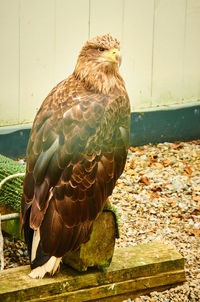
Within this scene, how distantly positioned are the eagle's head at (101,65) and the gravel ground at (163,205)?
1.10m

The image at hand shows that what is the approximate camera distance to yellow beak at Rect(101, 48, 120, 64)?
2.82m

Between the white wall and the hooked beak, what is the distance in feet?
6.40

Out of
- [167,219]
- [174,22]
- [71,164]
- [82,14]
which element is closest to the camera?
[71,164]

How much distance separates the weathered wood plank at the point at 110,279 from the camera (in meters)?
2.74

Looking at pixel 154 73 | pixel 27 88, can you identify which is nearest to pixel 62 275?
pixel 27 88

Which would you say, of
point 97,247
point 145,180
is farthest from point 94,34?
point 97,247

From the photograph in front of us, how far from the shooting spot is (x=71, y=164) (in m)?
2.66

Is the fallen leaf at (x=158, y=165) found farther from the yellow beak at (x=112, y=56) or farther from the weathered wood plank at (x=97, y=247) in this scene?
Answer: the yellow beak at (x=112, y=56)

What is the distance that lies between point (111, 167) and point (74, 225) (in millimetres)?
317

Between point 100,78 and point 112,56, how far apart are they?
0.12 meters

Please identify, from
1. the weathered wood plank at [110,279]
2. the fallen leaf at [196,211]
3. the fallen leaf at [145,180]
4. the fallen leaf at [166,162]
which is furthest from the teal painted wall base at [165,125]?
the weathered wood plank at [110,279]

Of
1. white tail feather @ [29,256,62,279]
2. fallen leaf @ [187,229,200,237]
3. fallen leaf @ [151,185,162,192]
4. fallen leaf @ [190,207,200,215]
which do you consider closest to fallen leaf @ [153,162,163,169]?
fallen leaf @ [151,185,162,192]

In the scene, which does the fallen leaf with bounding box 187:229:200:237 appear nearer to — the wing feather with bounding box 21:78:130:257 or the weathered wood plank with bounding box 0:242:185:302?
the weathered wood plank with bounding box 0:242:185:302

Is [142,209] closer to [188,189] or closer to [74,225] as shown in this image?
[188,189]
